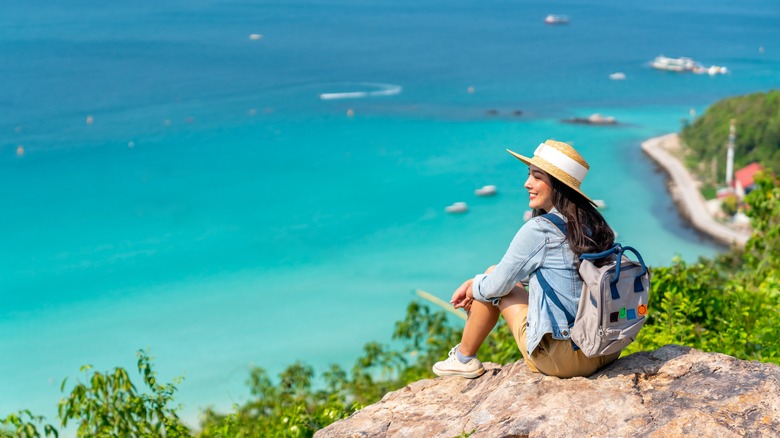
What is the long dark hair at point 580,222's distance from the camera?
10.3 feet

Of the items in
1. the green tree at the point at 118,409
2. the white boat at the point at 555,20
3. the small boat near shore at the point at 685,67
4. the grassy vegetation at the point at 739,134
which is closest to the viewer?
the green tree at the point at 118,409

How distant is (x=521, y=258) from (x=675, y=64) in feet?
211

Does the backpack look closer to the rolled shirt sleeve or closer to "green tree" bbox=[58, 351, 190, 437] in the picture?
the rolled shirt sleeve

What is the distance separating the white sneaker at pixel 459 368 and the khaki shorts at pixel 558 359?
382mm

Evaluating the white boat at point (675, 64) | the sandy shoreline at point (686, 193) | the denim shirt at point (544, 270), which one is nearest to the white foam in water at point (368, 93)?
the sandy shoreline at point (686, 193)

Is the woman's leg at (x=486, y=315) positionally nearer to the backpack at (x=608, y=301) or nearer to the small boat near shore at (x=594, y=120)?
the backpack at (x=608, y=301)

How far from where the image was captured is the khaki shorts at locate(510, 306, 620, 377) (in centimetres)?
327

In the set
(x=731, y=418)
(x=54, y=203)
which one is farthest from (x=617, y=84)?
(x=731, y=418)

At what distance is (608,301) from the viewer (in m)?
3.05

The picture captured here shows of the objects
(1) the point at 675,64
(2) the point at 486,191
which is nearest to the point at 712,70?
(1) the point at 675,64

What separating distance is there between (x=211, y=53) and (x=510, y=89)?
2446cm

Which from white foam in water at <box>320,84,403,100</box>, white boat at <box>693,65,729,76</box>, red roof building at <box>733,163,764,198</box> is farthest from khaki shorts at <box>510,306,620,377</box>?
white boat at <box>693,65,729,76</box>

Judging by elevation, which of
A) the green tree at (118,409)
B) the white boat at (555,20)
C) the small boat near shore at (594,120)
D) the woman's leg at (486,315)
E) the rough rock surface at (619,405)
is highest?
the white boat at (555,20)

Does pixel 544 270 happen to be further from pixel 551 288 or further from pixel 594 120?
pixel 594 120
